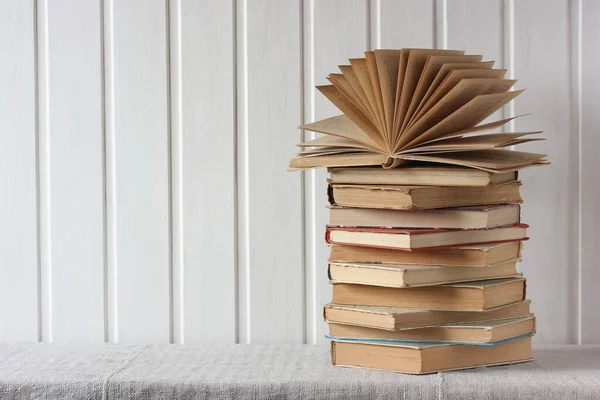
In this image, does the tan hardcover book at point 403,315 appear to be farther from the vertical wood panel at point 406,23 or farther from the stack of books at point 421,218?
the vertical wood panel at point 406,23

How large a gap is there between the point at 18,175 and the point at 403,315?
0.71 meters

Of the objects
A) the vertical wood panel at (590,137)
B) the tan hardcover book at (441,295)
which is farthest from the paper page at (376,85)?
the vertical wood panel at (590,137)

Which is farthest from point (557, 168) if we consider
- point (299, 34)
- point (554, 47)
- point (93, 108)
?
point (93, 108)

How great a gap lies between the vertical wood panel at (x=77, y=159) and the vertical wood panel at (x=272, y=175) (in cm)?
26

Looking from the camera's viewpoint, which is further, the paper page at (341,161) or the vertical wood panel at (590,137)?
the vertical wood panel at (590,137)

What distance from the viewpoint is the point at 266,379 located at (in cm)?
94

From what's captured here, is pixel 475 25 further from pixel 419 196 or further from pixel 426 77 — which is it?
pixel 419 196

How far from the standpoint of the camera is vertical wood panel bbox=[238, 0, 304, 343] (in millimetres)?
1172

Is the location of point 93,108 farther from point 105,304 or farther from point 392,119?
point 392,119

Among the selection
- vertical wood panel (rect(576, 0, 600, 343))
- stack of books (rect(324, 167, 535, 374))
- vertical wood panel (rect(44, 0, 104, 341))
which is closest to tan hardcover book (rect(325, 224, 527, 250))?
stack of books (rect(324, 167, 535, 374))

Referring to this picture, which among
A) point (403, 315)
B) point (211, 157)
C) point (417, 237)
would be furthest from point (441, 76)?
point (211, 157)

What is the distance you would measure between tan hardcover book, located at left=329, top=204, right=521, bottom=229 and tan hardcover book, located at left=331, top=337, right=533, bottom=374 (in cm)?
17

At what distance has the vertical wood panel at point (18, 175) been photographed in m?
1.19

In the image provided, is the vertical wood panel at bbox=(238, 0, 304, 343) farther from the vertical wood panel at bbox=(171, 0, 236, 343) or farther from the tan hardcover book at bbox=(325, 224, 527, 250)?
the tan hardcover book at bbox=(325, 224, 527, 250)
